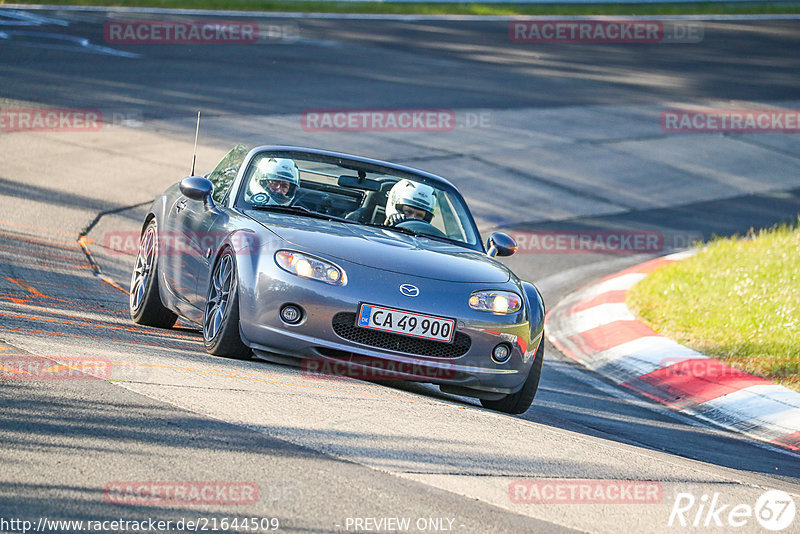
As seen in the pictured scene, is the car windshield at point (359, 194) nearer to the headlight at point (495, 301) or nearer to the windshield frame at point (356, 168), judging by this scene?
the windshield frame at point (356, 168)

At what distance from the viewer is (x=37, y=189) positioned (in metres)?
12.4

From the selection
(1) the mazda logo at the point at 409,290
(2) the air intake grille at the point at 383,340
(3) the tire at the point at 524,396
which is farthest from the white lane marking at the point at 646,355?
(1) the mazda logo at the point at 409,290

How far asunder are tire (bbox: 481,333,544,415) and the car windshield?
1101 mm

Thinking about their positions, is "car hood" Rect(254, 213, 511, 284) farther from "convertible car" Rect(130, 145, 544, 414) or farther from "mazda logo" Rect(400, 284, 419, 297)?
"mazda logo" Rect(400, 284, 419, 297)

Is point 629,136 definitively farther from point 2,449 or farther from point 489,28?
point 2,449

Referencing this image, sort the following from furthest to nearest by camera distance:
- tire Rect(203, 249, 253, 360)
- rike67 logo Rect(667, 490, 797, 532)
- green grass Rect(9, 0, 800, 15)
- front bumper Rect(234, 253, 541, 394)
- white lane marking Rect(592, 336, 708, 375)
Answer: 1. green grass Rect(9, 0, 800, 15)
2. white lane marking Rect(592, 336, 708, 375)
3. tire Rect(203, 249, 253, 360)
4. front bumper Rect(234, 253, 541, 394)
5. rike67 logo Rect(667, 490, 797, 532)

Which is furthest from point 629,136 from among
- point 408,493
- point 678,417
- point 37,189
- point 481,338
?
point 408,493

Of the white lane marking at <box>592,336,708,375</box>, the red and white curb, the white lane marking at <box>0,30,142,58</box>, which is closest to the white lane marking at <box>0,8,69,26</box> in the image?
the white lane marking at <box>0,30,142,58</box>

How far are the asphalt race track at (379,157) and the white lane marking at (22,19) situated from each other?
0.13 meters

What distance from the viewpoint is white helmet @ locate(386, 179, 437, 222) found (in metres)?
7.48

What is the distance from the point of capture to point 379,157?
16.1m

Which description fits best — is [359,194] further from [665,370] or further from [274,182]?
[665,370]

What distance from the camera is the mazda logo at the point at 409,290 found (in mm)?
6105

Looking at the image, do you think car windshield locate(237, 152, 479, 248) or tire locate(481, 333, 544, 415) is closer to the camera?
tire locate(481, 333, 544, 415)
